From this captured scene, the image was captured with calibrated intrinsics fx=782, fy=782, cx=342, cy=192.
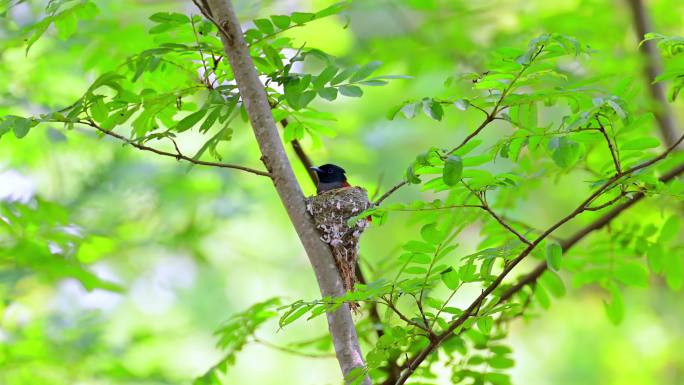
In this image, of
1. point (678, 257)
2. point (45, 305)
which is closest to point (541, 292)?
point (678, 257)

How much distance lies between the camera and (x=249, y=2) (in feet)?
14.6

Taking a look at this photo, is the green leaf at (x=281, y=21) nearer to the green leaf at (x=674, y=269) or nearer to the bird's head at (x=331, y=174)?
the green leaf at (x=674, y=269)

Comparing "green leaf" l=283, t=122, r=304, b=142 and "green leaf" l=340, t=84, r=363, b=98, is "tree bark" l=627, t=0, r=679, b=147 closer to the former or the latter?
"green leaf" l=283, t=122, r=304, b=142

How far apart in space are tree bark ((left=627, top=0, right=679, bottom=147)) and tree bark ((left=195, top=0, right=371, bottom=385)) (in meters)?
2.97

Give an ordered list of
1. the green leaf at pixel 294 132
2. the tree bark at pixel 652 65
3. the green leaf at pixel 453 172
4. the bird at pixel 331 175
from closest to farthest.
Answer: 1. the green leaf at pixel 453 172
2. the green leaf at pixel 294 132
3. the tree bark at pixel 652 65
4. the bird at pixel 331 175

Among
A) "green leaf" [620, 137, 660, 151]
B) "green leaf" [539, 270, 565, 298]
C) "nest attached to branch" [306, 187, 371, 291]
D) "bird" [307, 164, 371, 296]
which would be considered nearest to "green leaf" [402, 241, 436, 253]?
"bird" [307, 164, 371, 296]

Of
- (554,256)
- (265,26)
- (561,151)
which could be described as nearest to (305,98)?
(265,26)

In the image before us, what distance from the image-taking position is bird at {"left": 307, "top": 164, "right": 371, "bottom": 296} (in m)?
2.76

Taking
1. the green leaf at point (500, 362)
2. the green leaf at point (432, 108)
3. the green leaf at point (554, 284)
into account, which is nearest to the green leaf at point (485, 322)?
the green leaf at point (432, 108)

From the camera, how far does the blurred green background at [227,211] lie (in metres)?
4.57

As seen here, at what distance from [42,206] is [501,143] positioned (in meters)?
2.17

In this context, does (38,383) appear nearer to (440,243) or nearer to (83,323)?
(83,323)

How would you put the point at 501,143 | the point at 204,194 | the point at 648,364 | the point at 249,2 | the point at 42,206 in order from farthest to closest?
the point at 648,364, the point at 204,194, the point at 249,2, the point at 42,206, the point at 501,143

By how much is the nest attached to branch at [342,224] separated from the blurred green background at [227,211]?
267 mm
